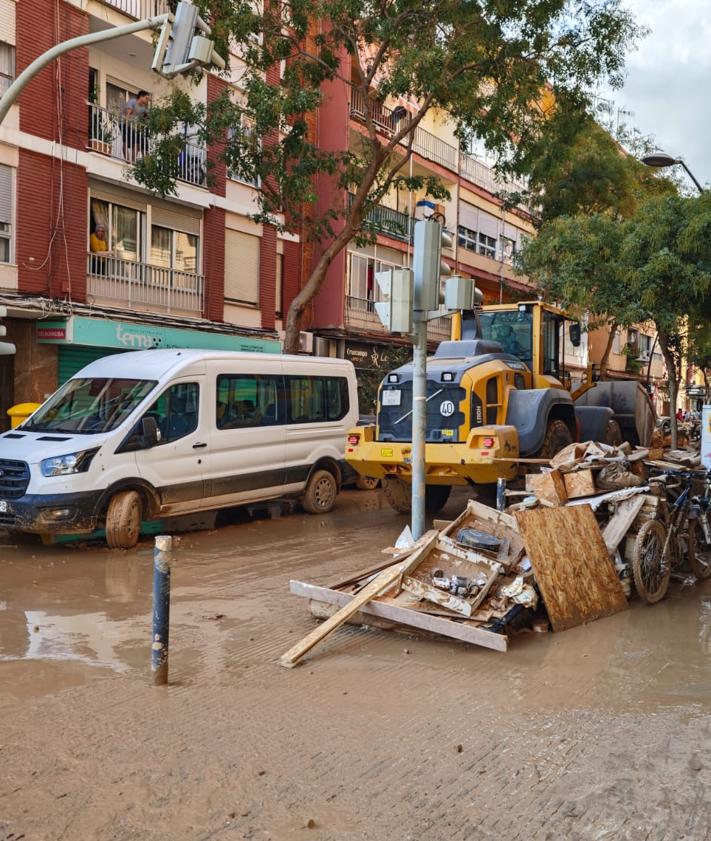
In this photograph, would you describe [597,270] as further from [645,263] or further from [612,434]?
[612,434]

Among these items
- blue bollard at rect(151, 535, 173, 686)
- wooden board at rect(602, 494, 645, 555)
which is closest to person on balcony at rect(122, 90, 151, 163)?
wooden board at rect(602, 494, 645, 555)

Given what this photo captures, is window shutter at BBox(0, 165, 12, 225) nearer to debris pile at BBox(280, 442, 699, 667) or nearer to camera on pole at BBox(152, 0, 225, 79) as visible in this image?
camera on pole at BBox(152, 0, 225, 79)

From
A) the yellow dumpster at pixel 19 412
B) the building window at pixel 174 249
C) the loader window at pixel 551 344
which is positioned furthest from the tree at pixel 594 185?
the yellow dumpster at pixel 19 412

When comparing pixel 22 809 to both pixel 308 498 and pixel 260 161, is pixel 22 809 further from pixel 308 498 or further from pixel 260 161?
pixel 260 161

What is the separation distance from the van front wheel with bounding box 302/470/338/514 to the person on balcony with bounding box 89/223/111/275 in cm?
831

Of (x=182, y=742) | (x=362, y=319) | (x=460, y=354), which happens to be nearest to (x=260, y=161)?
(x=460, y=354)

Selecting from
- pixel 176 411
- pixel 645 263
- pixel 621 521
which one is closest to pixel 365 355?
pixel 645 263

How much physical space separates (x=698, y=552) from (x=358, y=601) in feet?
13.5

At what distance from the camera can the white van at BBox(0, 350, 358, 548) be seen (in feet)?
30.1

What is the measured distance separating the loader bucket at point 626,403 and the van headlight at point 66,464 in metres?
9.74

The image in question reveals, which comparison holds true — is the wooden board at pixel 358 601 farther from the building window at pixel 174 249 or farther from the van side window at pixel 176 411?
the building window at pixel 174 249

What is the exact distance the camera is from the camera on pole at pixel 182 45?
9586 millimetres

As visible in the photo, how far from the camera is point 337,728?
4.59m

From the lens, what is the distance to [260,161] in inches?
615
